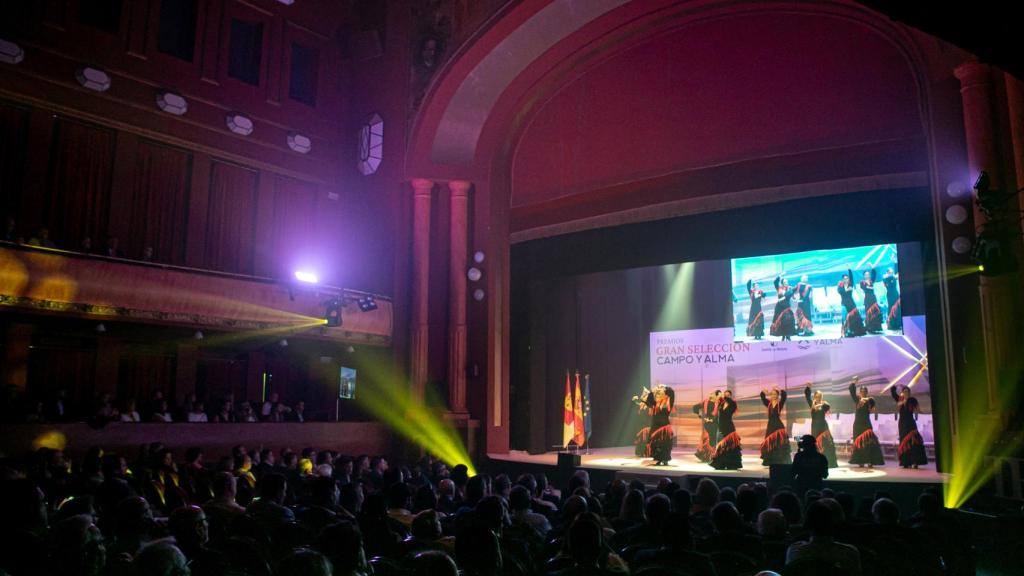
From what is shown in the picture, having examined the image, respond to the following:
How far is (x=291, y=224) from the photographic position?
646 inches

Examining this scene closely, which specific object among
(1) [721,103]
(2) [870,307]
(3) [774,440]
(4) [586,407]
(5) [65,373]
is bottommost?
(3) [774,440]

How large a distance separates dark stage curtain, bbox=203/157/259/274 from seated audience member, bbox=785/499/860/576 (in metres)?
13.2

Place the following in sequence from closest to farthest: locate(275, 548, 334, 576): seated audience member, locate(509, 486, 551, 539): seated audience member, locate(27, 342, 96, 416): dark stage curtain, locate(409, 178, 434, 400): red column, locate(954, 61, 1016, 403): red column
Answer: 1. locate(275, 548, 334, 576): seated audience member
2. locate(509, 486, 551, 539): seated audience member
3. locate(954, 61, 1016, 403): red column
4. locate(27, 342, 96, 416): dark stage curtain
5. locate(409, 178, 434, 400): red column

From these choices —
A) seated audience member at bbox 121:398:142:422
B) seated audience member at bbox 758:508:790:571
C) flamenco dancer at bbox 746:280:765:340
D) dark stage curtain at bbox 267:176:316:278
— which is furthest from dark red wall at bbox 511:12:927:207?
seated audience member at bbox 758:508:790:571

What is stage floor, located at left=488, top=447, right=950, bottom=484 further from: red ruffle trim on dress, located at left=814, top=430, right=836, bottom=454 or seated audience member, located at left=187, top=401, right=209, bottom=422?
seated audience member, located at left=187, top=401, right=209, bottom=422

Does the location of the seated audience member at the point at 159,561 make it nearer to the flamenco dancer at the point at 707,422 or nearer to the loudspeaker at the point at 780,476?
the loudspeaker at the point at 780,476

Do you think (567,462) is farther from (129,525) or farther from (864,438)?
(129,525)

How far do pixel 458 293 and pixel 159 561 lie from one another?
11.7 m

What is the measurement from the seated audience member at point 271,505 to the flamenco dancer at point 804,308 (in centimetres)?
1160

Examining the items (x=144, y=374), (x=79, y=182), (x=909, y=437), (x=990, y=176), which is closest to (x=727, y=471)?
(x=909, y=437)

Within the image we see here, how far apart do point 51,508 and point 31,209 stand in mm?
8748

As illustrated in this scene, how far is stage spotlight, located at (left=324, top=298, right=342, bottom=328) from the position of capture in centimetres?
1403

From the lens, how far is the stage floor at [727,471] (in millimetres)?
10304

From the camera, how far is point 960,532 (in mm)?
4668
